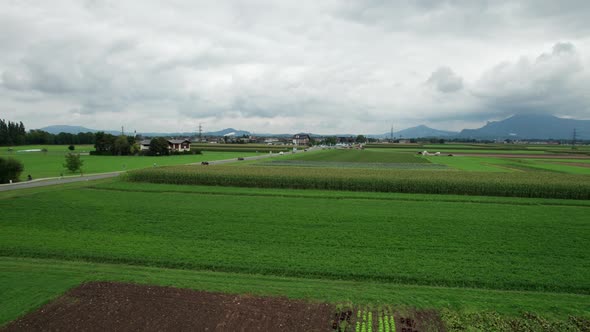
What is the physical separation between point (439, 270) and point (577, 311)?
15.6 ft

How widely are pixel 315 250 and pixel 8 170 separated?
43.8 meters

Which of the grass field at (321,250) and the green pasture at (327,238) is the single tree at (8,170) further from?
the green pasture at (327,238)

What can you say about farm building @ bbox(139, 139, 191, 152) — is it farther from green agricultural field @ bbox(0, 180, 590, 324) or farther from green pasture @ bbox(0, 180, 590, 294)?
green agricultural field @ bbox(0, 180, 590, 324)

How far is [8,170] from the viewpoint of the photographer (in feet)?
137

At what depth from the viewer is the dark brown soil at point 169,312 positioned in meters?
10.7

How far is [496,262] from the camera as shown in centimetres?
1598

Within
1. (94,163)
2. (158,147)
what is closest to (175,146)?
(158,147)

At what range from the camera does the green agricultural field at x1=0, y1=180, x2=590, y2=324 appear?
12977 mm

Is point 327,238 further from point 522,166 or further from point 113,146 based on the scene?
point 113,146

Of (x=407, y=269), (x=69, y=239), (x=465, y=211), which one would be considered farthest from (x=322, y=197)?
(x=69, y=239)

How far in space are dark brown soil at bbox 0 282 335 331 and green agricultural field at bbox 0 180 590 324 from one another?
0.69m

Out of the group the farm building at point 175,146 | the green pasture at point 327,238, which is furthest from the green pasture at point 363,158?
the green pasture at point 327,238

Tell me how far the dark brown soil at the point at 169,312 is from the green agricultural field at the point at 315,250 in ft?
2.28

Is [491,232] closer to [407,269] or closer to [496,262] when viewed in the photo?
[496,262]
